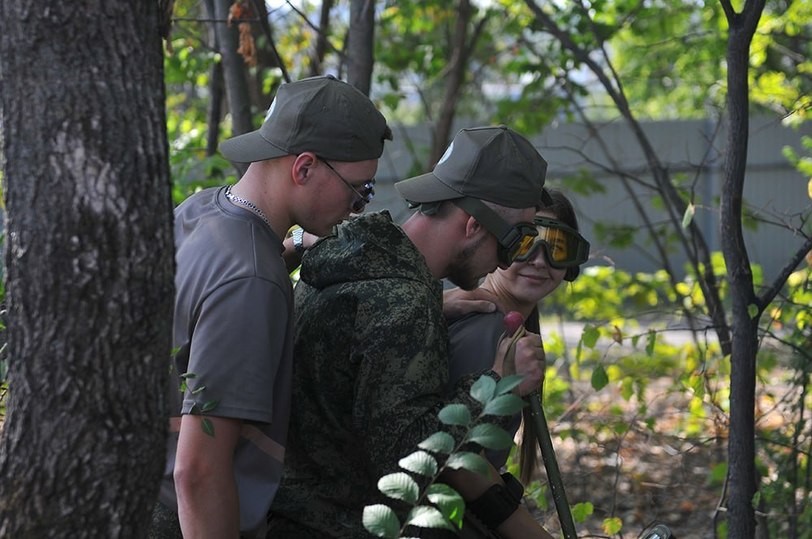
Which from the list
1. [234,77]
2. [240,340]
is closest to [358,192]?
[240,340]

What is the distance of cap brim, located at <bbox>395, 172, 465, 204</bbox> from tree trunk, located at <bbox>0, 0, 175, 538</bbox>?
111 centimetres

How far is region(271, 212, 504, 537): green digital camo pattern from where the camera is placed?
2350 mm

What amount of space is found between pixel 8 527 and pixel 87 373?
0.27 m

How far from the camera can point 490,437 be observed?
1820 mm

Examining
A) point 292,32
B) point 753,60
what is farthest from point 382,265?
point 292,32

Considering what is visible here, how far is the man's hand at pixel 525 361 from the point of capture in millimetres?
2455

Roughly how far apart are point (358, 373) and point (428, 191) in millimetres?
552

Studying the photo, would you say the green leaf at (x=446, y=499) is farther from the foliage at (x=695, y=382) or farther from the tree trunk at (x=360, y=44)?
the tree trunk at (x=360, y=44)

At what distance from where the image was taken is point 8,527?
66.2 inches

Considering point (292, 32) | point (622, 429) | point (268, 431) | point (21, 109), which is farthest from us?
point (292, 32)

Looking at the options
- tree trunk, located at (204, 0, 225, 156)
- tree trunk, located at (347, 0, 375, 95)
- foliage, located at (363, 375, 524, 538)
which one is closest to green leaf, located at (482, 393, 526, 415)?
foliage, located at (363, 375, 524, 538)

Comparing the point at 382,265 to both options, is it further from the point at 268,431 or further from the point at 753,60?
the point at 753,60

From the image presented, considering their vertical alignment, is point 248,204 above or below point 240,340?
above

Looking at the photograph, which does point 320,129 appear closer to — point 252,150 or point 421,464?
point 252,150
